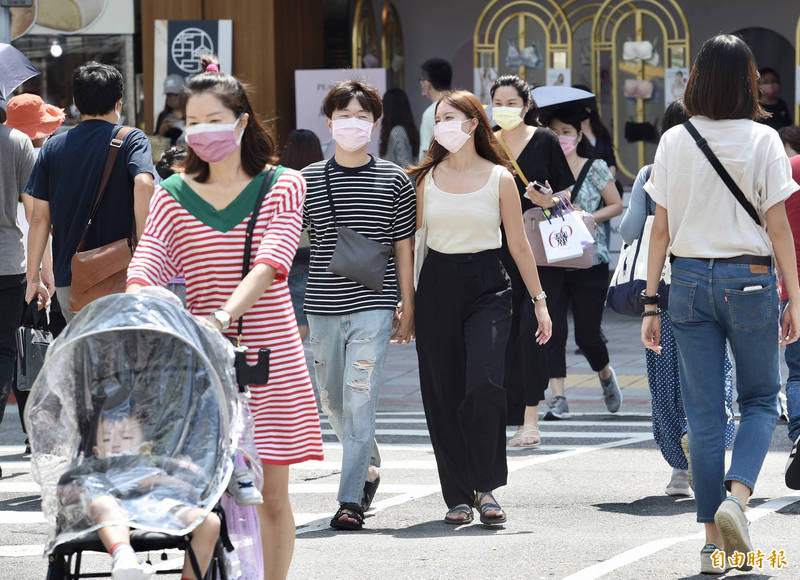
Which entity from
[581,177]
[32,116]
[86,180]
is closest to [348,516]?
[86,180]

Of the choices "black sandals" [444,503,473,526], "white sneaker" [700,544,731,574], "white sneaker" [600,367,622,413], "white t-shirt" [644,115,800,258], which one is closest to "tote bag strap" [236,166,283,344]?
"white t-shirt" [644,115,800,258]

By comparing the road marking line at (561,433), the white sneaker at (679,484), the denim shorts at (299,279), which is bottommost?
the road marking line at (561,433)

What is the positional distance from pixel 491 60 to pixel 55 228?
1054cm

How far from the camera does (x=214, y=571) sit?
4.27m

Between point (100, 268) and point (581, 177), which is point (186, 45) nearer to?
point (581, 177)

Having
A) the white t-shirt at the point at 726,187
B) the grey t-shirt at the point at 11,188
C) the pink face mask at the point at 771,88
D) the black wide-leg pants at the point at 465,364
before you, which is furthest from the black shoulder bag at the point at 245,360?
the pink face mask at the point at 771,88

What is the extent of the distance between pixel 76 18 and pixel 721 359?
11741 mm

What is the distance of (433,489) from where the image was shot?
767 cm

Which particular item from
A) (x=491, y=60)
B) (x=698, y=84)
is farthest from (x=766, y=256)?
(x=491, y=60)

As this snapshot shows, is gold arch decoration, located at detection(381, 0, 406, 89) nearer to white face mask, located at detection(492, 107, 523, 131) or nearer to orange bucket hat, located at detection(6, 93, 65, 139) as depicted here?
orange bucket hat, located at detection(6, 93, 65, 139)

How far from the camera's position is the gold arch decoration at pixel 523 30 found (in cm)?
1708

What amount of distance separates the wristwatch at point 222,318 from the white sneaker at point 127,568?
74 cm

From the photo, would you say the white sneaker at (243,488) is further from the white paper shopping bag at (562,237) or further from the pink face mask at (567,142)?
the pink face mask at (567,142)

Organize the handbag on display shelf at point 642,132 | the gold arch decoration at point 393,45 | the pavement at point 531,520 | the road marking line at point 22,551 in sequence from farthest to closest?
the gold arch decoration at point 393,45 < the handbag on display shelf at point 642,132 < the road marking line at point 22,551 < the pavement at point 531,520
